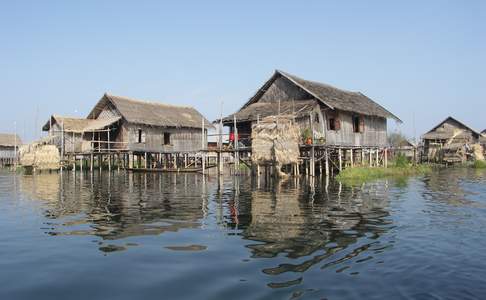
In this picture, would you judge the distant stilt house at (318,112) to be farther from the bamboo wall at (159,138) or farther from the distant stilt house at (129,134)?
the distant stilt house at (129,134)

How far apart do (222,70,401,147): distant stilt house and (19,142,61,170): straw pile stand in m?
13.5

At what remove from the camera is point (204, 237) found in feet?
29.2

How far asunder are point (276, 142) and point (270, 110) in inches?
230

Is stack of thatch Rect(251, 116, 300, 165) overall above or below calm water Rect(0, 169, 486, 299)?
above

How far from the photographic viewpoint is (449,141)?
46375mm

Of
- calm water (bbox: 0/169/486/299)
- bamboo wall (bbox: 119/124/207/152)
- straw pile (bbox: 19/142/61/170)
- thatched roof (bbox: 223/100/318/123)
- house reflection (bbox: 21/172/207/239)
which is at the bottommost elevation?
calm water (bbox: 0/169/486/299)

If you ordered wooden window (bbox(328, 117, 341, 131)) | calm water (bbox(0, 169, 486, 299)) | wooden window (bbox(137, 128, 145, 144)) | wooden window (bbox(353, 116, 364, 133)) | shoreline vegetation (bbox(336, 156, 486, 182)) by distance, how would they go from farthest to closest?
1. wooden window (bbox(137, 128, 145, 144))
2. wooden window (bbox(353, 116, 364, 133))
3. wooden window (bbox(328, 117, 341, 131))
4. shoreline vegetation (bbox(336, 156, 486, 182))
5. calm water (bbox(0, 169, 486, 299))

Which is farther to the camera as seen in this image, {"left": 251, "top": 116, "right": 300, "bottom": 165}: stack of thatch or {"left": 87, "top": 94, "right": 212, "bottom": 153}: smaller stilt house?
{"left": 87, "top": 94, "right": 212, "bottom": 153}: smaller stilt house

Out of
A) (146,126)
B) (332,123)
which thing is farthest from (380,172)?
(146,126)

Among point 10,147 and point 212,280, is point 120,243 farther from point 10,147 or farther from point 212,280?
point 10,147

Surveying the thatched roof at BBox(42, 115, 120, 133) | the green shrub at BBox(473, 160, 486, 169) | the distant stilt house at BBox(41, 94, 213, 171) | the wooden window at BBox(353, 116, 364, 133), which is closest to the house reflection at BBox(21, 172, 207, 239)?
the wooden window at BBox(353, 116, 364, 133)

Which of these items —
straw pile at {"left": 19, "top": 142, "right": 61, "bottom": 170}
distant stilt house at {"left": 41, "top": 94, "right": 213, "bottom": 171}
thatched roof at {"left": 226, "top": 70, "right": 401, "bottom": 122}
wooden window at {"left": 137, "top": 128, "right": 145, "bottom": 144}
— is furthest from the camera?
wooden window at {"left": 137, "top": 128, "right": 145, "bottom": 144}

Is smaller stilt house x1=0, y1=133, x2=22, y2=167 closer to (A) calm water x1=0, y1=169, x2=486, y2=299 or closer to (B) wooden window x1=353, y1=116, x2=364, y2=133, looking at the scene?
(B) wooden window x1=353, y1=116, x2=364, y2=133

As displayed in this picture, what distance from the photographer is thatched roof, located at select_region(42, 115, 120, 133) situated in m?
33.9
